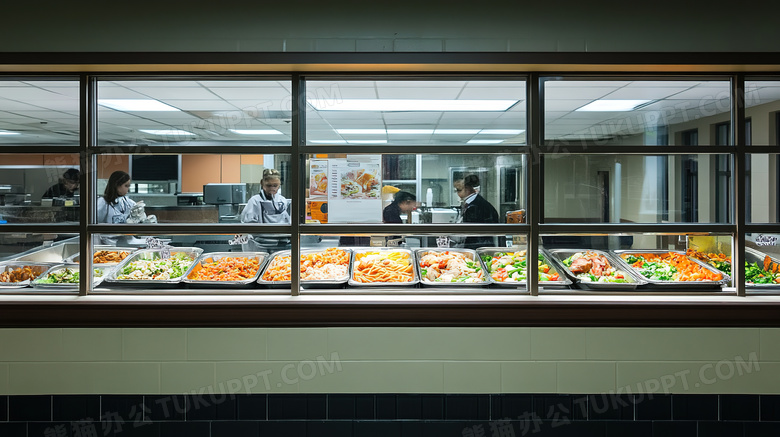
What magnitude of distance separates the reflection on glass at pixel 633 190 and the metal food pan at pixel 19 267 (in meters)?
3.01

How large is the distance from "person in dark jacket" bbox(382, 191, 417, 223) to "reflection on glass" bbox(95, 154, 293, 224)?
1.84 ft

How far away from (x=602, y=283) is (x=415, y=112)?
1.47m

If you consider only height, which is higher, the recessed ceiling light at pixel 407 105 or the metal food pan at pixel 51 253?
the recessed ceiling light at pixel 407 105

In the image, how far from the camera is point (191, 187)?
2633 millimetres

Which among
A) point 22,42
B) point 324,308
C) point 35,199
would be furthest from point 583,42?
point 35,199

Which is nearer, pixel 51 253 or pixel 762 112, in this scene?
pixel 762 112

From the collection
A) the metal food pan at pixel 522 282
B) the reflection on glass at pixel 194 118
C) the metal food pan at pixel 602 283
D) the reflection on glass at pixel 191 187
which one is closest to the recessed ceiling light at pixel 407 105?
the reflection on glass at pixel 194 118

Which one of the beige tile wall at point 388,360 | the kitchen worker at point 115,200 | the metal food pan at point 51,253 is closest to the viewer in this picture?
the beige tile wall at point 388,360

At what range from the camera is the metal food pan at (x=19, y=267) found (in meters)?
2.66

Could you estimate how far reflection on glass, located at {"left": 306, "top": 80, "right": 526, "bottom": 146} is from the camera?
2.59 m

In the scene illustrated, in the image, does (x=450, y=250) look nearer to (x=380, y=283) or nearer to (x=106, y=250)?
(x=380, y=283)

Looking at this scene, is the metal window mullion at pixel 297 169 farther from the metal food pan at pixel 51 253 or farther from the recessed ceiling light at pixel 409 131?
the metal food pan at pixel 51 253

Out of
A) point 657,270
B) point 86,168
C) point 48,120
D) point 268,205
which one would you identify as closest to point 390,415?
point 268,205

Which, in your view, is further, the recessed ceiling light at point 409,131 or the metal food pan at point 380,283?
the metal food pan at point 380,283
